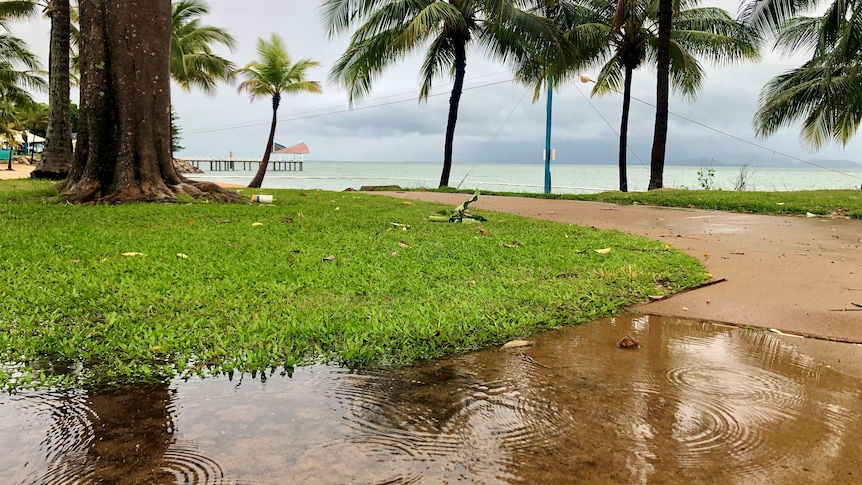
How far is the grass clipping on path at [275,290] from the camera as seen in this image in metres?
2.34

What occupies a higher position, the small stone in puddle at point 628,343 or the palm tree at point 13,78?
the palm tree at point 13,78

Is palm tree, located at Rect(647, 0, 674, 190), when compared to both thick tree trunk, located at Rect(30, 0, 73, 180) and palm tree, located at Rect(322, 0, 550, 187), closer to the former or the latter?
palm tree, located at Rect(322, 0, 550, 187)

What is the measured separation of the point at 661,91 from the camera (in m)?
12.4

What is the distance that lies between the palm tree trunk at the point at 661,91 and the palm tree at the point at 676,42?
315 cm

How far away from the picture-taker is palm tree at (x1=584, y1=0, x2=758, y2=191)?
647 inches

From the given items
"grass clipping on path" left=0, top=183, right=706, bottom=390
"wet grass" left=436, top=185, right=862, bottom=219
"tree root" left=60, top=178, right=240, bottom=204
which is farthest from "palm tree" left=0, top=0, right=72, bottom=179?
"wet grass" left=436, top=185, right=862, bottom=219

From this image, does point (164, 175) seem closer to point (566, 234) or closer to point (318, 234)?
point (318, 234)

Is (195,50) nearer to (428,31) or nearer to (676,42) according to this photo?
(428,31)

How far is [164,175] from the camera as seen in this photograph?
7590 mm

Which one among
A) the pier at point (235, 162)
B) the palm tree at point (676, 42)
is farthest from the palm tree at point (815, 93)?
the pier at point (235, 162)

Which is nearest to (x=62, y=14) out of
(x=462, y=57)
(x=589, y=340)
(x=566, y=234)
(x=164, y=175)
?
(x=164, y=175)

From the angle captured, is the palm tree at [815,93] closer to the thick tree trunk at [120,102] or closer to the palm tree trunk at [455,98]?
the palm tree trunk at [455,98]

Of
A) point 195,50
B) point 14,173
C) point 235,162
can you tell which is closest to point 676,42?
point 195,50

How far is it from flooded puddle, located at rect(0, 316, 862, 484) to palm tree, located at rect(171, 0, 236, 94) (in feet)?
76.1
